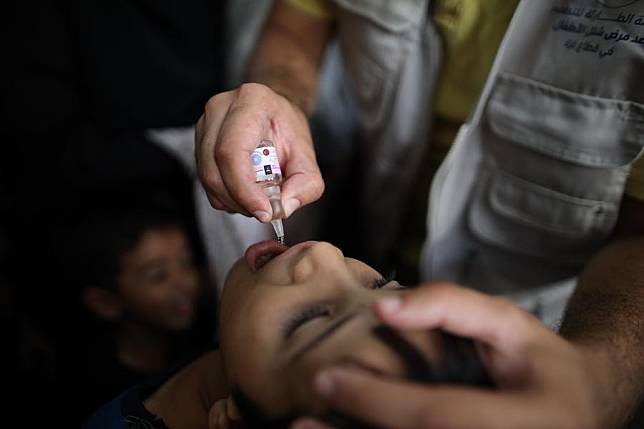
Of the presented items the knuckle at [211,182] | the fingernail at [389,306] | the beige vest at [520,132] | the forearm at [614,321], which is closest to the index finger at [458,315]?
the fingernail at [389,306]

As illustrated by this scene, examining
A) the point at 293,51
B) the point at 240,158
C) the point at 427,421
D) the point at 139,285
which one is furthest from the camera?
the point at 139,285

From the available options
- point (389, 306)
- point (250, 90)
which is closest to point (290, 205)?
point (250, 90)

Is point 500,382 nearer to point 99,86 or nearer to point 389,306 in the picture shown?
point 389,306

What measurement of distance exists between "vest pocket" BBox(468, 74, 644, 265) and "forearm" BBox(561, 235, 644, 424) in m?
0.08

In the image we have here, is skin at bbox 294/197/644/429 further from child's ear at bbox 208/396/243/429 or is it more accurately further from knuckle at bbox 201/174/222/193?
knuckle at bbox 201/174/222/193

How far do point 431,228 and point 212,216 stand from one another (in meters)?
0.52

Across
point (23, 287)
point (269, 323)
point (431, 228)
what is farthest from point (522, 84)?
point (23, 287)

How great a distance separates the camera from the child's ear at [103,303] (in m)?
1.51

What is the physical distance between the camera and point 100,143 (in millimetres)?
1347

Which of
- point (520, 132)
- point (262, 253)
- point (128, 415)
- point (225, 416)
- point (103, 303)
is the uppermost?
point (520, 132)

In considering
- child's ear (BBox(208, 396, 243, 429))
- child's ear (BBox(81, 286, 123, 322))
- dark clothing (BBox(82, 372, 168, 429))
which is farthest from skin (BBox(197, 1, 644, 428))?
child's ear (BBox(81, 286, 123, 322))

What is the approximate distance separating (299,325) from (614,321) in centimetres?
45

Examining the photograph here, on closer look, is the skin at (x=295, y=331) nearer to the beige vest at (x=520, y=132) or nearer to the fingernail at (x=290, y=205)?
the fingernail at (x=290, y=205)

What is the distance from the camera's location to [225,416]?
0.63 meters
